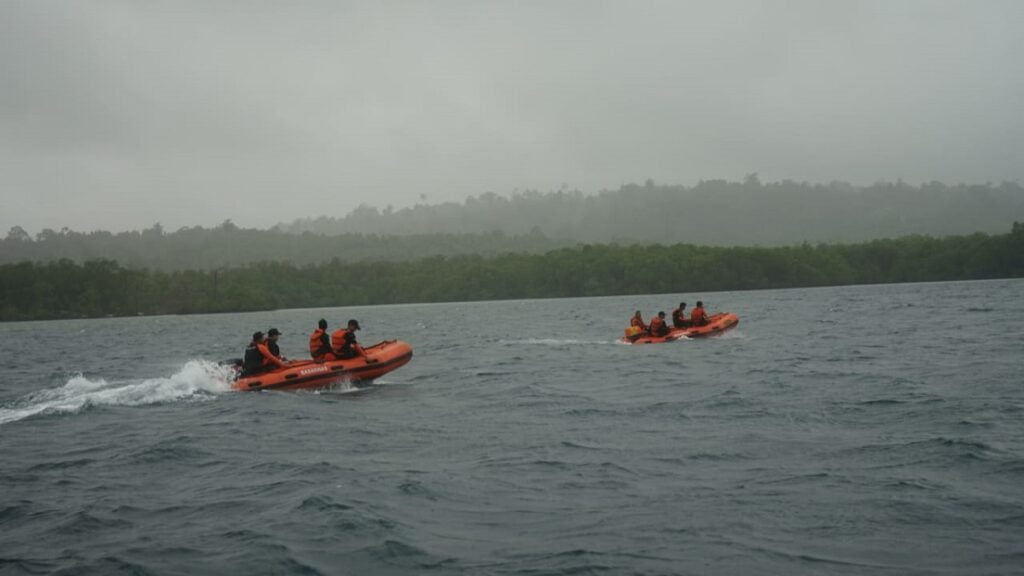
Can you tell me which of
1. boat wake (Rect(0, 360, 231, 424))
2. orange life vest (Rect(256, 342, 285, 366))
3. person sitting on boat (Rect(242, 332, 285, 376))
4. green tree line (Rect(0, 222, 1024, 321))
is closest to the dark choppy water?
boat wake (Rect(0, 360, 231, 424))

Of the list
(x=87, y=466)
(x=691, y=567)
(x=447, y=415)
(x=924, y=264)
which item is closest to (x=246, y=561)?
(x=691, y=567)

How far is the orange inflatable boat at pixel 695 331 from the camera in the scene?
31.5m

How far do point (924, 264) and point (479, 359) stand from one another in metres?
89.4

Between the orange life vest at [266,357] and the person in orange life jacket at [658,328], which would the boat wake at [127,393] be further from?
the person in orange life jacket at [658,328]

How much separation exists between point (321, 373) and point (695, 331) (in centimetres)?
1517

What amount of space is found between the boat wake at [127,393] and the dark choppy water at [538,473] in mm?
96

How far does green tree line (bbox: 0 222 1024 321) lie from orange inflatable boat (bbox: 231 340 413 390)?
91.0 m

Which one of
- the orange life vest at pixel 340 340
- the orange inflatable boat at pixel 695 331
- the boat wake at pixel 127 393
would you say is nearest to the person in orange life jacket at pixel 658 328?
the orange inflatable boat at pixel 695 331

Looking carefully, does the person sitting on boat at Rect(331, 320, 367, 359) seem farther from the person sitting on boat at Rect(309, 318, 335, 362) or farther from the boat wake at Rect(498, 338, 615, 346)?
the boat wake at Rect(498, 338, 615, 346)

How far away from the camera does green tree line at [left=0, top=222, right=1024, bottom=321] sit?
107 metres

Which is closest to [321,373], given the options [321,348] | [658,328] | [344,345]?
[321,348]

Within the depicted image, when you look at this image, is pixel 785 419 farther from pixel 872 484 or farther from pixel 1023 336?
pixel 1023 336

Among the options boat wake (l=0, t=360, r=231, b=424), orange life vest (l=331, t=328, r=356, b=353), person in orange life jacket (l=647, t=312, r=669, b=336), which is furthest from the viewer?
person in orange life jacket (l=647, t=312, r=669, b=336)

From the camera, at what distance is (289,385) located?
21.5 meters
